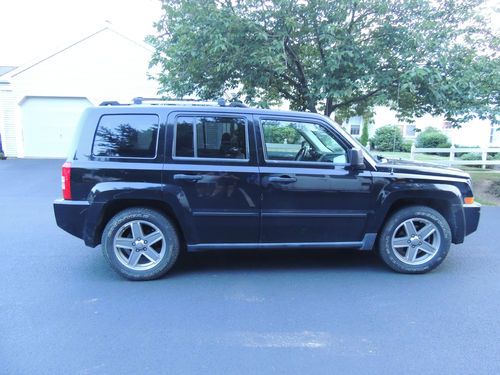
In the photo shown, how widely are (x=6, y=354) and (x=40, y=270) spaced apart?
5.99ft

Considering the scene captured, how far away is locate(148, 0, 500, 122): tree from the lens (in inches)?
302

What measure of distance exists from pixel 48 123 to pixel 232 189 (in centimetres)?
1668

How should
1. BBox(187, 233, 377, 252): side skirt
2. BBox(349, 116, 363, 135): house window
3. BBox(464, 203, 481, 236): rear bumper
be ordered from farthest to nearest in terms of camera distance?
BBox(349, 116, 363, 135): house window
BBox(464, 203, 481, 236): rear bumper
BBox(187, 233, 377, 252): side skirt

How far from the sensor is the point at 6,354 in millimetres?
2764

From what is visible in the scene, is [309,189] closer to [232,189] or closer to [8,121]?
[232,189]

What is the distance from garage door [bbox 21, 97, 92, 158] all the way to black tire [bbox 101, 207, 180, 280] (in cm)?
1519

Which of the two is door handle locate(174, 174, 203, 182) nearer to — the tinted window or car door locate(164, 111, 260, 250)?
car door locate(164, 111, 260, 250)

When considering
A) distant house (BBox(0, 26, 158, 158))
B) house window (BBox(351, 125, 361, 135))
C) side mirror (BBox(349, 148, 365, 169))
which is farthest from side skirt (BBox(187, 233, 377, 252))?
house window (BBox(351, 125, 361, 135))

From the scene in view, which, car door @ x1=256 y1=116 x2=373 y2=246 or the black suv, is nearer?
the black suv

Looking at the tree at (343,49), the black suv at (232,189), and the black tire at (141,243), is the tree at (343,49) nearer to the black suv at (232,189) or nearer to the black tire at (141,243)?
the black suv at (232,189)

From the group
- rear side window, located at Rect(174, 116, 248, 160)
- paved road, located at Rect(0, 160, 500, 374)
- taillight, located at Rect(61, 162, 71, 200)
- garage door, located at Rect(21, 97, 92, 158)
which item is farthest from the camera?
garage door, located at Rect(21, 97, 92, 158)

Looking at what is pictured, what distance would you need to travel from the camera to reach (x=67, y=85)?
1708 cm

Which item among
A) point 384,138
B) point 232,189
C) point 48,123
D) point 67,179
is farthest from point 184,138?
point 384,138

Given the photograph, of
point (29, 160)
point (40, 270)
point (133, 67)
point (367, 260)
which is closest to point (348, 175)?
point (367, 260)
